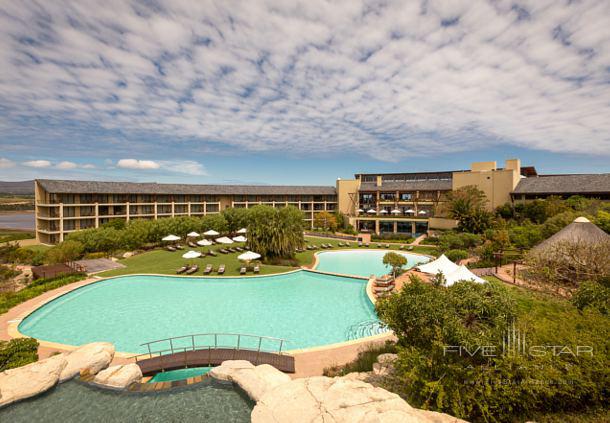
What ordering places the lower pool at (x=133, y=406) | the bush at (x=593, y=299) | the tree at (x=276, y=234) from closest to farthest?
the lower pool at (x=133, y=406), the bush at (x=593, y=299), the tree at (x=276, y=234)

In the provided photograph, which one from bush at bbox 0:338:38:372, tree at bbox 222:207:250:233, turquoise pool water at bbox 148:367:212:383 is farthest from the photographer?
tree at bbox 222:207:250:233

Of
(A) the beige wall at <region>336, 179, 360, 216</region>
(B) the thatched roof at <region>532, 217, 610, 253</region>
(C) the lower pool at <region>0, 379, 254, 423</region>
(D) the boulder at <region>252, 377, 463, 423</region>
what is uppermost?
(A) the beige wall at <region>336, 179, 360, 216</region>

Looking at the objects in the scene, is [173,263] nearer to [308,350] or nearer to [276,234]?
[276,234]

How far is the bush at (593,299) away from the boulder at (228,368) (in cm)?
1224

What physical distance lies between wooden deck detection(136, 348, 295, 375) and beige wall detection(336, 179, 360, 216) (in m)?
50.5

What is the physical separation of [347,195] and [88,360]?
54.7 metres

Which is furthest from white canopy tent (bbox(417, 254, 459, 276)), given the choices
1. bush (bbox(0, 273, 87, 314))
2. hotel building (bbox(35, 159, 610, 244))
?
hotel building (bbox(35, 159, 610, 244))

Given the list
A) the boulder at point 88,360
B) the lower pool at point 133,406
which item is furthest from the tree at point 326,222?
the lower pool at point 133,406

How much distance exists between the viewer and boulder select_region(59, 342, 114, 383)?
32.8 ft

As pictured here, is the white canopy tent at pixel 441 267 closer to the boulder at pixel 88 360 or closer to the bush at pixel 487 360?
the bush at pixel 487 360

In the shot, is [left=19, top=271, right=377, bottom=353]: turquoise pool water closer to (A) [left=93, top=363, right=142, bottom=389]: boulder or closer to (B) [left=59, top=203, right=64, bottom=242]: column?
(A) [left=93, top=363, right=142, bottom=389]: boulder

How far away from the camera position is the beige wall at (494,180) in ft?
147

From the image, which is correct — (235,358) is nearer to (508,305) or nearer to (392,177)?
(508,305)

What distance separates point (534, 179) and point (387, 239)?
2442 cm
